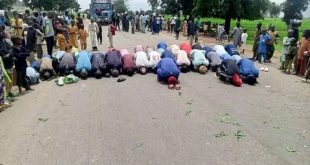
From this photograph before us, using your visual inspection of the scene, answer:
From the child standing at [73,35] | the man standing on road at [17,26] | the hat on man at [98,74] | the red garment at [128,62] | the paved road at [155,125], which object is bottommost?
the paved road at [155,125]

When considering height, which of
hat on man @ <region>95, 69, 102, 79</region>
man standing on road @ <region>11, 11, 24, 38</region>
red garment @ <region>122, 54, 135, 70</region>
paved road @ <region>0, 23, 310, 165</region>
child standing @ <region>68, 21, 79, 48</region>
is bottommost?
paved road @ <region>0, 23, 310, 165</region>

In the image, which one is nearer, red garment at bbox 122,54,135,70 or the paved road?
the paved road

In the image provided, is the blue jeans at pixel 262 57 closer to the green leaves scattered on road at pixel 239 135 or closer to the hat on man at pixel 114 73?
the hat on man at pixel 114 73

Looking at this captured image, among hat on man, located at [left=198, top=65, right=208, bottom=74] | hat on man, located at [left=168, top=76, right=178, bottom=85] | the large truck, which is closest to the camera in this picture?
hat on man, located at [left=168, top=76, right=178, bottom=85]

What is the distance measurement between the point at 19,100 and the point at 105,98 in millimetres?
2513

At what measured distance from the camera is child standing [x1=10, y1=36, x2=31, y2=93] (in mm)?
12383

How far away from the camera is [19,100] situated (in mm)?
12227

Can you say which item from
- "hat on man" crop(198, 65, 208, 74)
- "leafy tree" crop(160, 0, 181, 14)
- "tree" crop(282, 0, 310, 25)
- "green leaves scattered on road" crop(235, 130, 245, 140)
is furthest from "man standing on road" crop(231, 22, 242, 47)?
"tree" crop(282, 0, 310, 25)

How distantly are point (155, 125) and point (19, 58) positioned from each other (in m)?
5.35

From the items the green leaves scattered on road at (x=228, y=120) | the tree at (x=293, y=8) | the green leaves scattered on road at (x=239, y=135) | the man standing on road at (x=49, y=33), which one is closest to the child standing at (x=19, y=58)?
the green leaves scattered on road at (x=228, y=120)

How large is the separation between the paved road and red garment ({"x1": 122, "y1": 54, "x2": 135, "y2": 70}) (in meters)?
1.54

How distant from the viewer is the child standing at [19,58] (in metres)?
12.4

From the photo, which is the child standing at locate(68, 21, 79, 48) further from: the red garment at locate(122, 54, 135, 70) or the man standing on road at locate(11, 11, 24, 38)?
the red garment at locate(122, 54, 135, 70)

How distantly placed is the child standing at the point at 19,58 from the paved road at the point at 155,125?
1.66ft
